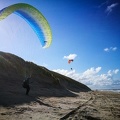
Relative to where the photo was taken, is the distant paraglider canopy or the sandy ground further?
the distant paraglider canopy

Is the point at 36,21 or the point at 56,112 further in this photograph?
the point at 36,21

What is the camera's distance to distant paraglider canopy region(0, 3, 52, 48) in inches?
628

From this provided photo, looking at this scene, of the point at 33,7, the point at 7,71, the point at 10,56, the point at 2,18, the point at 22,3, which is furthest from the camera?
the point at 10,56

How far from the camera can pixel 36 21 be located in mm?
17672

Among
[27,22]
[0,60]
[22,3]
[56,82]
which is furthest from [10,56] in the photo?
[22,3]

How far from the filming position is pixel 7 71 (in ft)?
120

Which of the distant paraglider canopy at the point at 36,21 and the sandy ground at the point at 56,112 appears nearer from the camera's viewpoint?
the sandy ground at the point at 56,112

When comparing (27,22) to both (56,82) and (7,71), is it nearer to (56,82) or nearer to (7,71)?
(7,71)

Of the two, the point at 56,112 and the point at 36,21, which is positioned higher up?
the point at 36,21

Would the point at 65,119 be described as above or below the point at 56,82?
below

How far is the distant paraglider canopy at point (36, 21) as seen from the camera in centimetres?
1596

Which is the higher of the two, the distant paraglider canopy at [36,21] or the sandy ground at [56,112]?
the distant paraglider canopy at [36,21]

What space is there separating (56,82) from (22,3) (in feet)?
119

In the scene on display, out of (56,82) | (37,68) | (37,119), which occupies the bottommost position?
(37,119)
